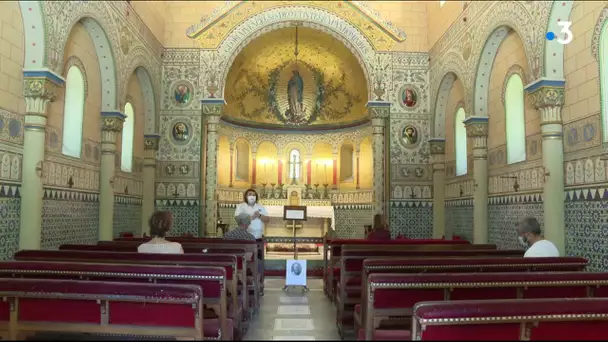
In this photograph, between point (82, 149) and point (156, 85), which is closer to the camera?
point (82, 149)

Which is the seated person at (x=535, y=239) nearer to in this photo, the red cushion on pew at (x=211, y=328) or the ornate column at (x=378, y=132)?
the red cushion on pew at (x=211, y=328)

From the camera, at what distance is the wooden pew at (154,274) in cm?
496

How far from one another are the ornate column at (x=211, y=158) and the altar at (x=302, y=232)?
7.51 feet

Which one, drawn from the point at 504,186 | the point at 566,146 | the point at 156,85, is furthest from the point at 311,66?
the point at 566,146

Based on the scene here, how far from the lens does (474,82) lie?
14.0 m

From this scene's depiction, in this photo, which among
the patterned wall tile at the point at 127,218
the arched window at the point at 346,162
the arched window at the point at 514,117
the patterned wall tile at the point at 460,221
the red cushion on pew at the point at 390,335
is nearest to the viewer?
the red cushion on pew at the point at 390,335

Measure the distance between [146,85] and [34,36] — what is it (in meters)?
7.64

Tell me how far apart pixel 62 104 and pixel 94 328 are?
8.94 meters

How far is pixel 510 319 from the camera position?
330cm

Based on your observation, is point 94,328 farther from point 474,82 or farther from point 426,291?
point 474,82

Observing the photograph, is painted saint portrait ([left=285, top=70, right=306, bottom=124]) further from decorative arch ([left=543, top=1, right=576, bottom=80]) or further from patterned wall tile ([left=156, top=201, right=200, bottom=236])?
decorative arch ([left=543, top=1, right=576, bottom=80])

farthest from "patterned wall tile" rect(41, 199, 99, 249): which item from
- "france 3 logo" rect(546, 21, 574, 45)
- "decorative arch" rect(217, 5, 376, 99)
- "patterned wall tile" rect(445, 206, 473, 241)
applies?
"france 3 logo" rect(546, 21, 574, 45)

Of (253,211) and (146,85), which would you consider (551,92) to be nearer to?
(253,211)

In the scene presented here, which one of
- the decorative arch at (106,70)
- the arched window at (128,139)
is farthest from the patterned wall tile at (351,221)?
the decorative arch at (106,70)
